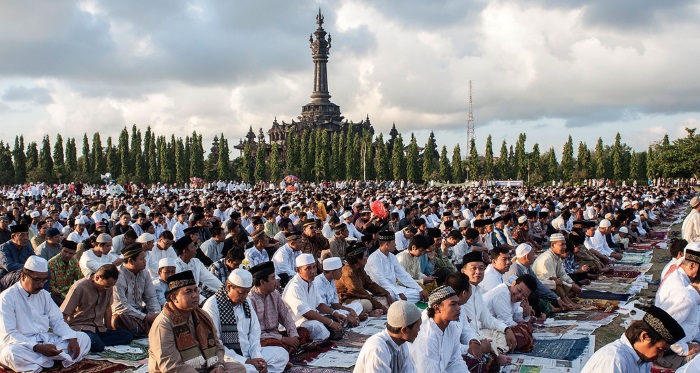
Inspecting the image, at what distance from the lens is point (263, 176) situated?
5872 centimetres

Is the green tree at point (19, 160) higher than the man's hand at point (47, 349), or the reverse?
the green tree at point (19, 160)

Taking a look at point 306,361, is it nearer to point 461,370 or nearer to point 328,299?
point 328,299

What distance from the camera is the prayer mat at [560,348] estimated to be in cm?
620

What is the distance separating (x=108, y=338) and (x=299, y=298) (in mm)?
2052

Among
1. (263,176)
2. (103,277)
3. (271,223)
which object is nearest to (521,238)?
(271,223)

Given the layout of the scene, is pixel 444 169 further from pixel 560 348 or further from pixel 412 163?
pixel 560 348

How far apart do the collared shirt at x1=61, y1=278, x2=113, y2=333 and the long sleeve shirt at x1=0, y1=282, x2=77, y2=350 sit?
355 mm

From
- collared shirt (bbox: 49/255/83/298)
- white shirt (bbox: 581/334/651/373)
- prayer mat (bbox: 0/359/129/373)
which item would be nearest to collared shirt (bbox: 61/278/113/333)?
prayer mat (bbox: 0/359/129/373)

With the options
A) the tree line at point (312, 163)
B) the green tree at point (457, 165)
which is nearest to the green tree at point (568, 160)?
the tree line at point (312, 163)

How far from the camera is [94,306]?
21.3 ft

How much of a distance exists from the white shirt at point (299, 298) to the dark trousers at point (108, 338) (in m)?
1.75

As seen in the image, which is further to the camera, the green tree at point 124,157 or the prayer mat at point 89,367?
the green tree at point 124,157

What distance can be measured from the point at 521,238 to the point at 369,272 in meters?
5.37

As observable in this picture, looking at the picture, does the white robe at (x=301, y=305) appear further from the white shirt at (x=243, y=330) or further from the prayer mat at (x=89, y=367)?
the prayer mat at (x=89, y=367)
